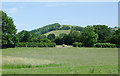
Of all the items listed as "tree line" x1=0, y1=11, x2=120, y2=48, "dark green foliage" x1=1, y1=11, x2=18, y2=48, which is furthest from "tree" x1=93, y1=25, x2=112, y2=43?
"dark green foliage" x1=1, y1=11, x2=18, y2=48

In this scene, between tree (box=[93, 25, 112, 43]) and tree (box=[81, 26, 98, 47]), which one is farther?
tree (box=[93, 25, 112, 43])

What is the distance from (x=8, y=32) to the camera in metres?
63.2

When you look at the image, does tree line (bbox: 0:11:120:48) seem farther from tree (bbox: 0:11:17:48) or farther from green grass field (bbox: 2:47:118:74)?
green grass field (bbox: 2:47:118:74)

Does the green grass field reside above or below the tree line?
below

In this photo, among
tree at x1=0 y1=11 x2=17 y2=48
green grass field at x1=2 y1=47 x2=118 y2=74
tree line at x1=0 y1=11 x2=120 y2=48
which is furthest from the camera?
tree line at x1=0 y1=11 x2=120 y2=48

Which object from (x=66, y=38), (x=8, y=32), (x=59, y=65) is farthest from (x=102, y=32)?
Answer: (x=59, y=65)

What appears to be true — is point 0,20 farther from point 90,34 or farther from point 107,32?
point 107,32

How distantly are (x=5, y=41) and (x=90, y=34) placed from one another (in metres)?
38.0

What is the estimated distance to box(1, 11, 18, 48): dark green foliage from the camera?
60737 millimetres

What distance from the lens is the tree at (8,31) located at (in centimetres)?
6072

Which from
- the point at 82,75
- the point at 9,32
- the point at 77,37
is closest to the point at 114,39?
the point at 77,37

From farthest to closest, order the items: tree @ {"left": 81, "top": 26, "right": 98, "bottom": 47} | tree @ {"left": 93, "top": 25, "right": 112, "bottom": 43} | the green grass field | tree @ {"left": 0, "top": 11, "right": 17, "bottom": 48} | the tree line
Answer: tree @ {"left": 93, "top": 25, "right": 112, "bottom": 43}
tree @ {"left": 81, "top": 26, "right": 98, "bottom": 47}
the tree line
tree @ {"left": 0, "top": 11, "right": 17, "bottom": 48}
the green grass field

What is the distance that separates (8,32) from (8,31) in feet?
2.27

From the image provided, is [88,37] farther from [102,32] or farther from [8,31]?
[8,31]
